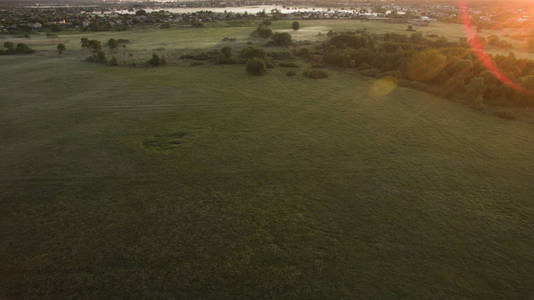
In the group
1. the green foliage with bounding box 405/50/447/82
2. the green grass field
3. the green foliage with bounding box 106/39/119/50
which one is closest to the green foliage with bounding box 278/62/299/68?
the green foliage with bounding box 405/50/447/82

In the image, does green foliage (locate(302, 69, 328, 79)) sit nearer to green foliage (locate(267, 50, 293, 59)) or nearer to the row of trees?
the row of trees

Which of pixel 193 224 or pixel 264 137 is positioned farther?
pixel 264 137

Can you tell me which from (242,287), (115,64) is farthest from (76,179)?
(115,64)

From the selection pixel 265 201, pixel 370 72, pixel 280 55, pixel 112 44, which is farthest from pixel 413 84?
pixel 112 44

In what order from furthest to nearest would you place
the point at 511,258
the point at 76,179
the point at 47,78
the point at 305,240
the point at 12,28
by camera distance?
the point at 12,28
the point at 47,78
the point at 76,179
the point at 305,240
the point at 511,258

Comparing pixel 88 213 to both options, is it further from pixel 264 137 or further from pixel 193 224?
pixel 264 137

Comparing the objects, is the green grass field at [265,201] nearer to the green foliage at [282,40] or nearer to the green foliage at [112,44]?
the green foliage at [112,44]
